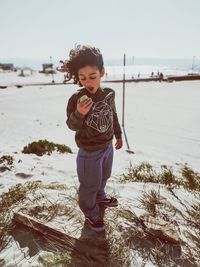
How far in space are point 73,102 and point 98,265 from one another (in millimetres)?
1449

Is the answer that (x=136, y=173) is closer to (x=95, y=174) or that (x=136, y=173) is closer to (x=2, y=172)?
(x=95, y=174)

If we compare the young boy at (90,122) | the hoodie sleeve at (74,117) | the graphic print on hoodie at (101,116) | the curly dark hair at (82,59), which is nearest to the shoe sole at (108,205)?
the young boy at (90,122)

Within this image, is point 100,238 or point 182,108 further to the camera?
point 182,108

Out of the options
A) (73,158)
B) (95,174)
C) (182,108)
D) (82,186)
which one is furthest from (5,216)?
(182,108)

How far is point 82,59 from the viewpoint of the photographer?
2219 mm

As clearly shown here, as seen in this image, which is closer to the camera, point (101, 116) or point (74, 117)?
point (74, 117)

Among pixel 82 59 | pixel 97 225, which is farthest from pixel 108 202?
pixel 82 59

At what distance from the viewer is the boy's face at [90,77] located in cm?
224

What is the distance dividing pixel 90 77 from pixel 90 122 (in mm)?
411

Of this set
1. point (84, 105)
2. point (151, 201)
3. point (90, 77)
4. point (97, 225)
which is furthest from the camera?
point (151, 201)

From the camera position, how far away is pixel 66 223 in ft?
8.99

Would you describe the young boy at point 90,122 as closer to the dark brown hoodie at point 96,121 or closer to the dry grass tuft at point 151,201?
the dark brown hoodie at point 96,121

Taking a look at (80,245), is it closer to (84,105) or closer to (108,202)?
(108,202)

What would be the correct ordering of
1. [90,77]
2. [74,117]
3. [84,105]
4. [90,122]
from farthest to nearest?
[90,122] → [90,77] → [74,117] → [84,105]
